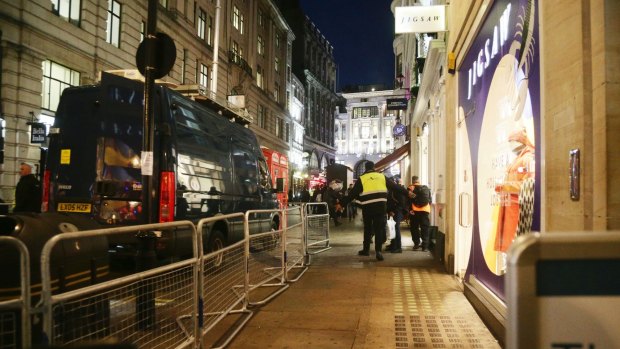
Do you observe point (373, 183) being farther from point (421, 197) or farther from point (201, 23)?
point (201, 23)

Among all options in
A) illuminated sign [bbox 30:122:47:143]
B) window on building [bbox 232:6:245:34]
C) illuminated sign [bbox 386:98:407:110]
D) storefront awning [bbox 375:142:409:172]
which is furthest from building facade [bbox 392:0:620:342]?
window on building [bbox 232:6:245:34]

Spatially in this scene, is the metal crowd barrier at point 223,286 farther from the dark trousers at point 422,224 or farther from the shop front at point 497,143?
Answer: the dark trousers at point 422,224

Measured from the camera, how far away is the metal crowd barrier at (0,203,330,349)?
2533 millimetres

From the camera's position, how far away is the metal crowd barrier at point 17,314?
7.71ft

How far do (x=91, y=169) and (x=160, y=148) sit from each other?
111 cm

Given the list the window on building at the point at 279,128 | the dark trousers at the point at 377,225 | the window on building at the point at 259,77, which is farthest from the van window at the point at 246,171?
the window on building at the point at 279,128

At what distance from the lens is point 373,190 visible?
9445 mm

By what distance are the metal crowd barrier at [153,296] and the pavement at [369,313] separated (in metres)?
0.35

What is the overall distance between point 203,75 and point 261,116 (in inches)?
565

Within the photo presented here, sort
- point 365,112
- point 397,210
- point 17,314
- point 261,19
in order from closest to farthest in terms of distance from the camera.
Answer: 1. point 17,314
2. point 397,210
3. point 261,19
4. point 365,112

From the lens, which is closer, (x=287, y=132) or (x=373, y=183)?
(x=373, y=183)

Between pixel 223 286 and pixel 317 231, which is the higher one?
pixel 317 231

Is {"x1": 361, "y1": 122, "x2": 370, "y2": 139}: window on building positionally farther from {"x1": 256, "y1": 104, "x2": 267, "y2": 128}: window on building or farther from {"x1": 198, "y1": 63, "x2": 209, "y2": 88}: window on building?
{"x1": 198, "y1": 63, "x2": 209, "y2": 88}: window on building

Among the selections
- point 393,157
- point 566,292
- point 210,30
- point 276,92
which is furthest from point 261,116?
point 566,292
